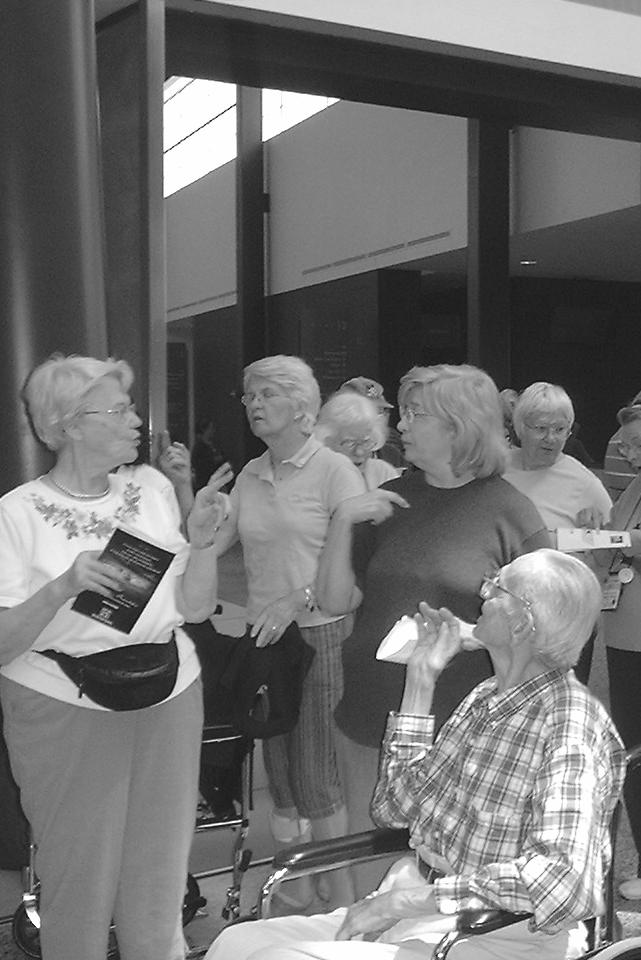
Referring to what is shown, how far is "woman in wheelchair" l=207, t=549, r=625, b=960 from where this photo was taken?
175 centimetres

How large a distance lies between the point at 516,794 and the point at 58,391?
47.8 inches

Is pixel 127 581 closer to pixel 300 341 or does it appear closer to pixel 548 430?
pixel 548 430

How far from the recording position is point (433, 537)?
2.51 meters

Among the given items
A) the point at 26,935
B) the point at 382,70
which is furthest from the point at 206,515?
the point at 382,70

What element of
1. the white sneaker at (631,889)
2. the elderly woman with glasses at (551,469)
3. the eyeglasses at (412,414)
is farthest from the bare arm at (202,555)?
the white sneaker at (631,889)

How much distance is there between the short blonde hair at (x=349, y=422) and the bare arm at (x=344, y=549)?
3.44 feet

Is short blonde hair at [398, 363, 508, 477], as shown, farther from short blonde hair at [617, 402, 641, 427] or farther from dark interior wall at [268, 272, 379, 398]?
dark interior wall at [268, 272, 379, 398]

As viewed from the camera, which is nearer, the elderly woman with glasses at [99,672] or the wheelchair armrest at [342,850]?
the wheelchair armrest at [342,850]

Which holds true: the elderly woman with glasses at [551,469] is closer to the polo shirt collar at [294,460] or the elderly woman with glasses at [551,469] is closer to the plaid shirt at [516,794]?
the polo shirt collar at [294,460]

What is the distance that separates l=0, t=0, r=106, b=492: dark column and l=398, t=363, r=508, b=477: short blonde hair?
1.25m

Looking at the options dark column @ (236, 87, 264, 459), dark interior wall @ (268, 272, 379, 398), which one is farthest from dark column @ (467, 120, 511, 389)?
dark column @ (236, 87, 264, 459)

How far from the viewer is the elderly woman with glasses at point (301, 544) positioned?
3.08 metres

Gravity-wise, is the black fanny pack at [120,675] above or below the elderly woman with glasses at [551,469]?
below

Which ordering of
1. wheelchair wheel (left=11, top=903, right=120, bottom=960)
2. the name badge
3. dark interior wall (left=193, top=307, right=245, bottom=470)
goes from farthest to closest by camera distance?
dark interior wall (left=193, top=307, right=245, bottom=470)
the name badge
wheelchair wheel (left=11, top=903, right=120, bottom=960)
